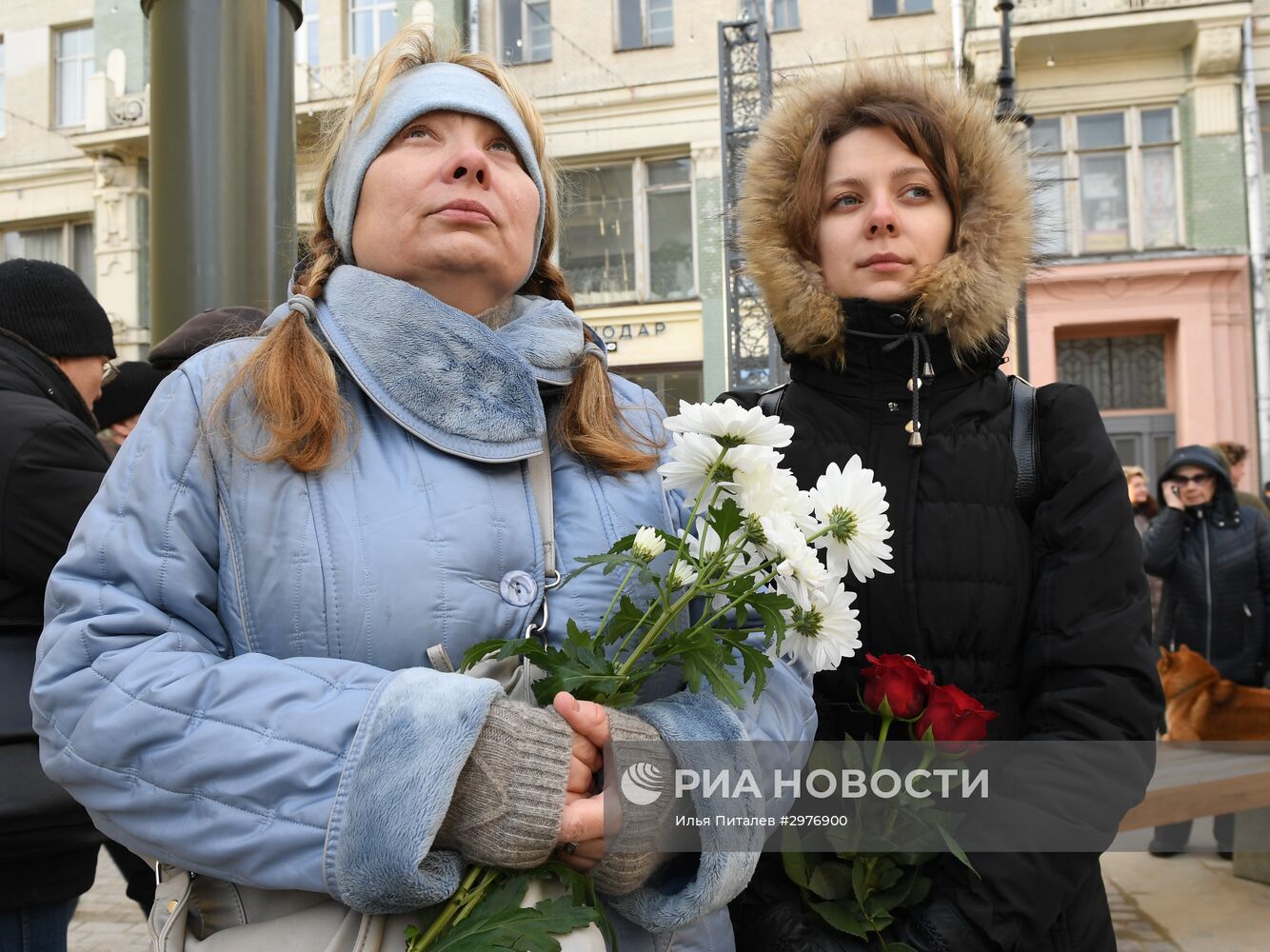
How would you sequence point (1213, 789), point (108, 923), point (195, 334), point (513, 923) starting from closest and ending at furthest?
point (513, 923) → point (195, 334) → point (1213, 789) → point (108, 923)

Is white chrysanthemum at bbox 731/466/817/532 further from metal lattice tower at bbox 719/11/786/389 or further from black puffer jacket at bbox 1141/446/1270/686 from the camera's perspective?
metal lattice tower at bbox 719/11/786/389

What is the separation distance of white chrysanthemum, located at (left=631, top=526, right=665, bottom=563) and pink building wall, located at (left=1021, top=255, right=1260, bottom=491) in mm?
14697

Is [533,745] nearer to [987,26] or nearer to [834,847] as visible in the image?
[834,847]

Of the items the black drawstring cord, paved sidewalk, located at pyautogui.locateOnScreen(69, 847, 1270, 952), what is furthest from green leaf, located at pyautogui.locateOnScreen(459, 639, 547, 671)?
paved sidewalk, located at pyautogui.locateOnScreen(69, 847, 1270, 952)

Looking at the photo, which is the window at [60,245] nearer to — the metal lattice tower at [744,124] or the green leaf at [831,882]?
the metal lattice tower at [744,124]

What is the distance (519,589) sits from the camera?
1.54 meters

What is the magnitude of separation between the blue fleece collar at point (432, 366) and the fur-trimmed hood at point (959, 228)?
2.07ft

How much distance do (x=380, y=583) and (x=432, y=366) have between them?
12.6 inches

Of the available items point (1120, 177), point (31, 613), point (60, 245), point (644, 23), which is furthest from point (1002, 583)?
point (60, 245)

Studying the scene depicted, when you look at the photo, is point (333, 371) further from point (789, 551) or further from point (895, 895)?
point (895, 895)

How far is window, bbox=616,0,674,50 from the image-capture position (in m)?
17.3

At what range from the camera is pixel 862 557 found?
4.95ft

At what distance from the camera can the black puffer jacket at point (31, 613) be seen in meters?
2.24

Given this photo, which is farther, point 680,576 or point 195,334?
point 195,334
